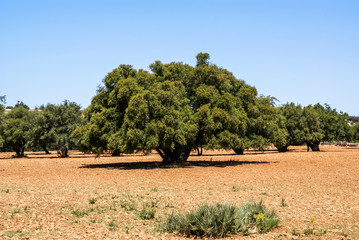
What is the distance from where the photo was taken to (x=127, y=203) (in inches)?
560

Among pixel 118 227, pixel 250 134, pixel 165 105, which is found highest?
pixel 165 105

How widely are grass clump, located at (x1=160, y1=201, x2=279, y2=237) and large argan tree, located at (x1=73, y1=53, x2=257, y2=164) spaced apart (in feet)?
58.9

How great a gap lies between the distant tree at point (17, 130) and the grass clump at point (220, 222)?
2173 inches

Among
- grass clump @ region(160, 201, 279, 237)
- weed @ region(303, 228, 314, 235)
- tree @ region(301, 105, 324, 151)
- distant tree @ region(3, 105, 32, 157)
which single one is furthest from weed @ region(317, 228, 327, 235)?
distant tree @ region(3, 105, 32, 157)

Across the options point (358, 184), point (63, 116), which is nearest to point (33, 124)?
point (63, 116)

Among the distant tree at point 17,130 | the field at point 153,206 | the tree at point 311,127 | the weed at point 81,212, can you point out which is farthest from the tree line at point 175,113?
the distant tree at point 17,130

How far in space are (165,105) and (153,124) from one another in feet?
9.29

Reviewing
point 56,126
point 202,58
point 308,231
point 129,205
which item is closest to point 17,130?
point 56,126

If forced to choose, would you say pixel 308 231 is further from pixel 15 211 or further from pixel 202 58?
pixel 202 58

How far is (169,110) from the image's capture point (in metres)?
30.0

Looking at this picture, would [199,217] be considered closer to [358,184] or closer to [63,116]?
[358,184]

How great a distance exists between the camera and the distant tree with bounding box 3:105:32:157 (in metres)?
62.1

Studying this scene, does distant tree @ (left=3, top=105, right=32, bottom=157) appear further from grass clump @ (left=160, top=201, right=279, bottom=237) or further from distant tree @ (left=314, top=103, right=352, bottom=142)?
distant tree @ (left=314, top=103, right=352, bottom=142)

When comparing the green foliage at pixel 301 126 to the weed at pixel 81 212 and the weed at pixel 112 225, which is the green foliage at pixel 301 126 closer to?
the weed at pixel 81 212
